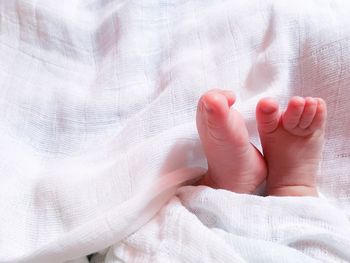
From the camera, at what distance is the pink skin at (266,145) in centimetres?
61

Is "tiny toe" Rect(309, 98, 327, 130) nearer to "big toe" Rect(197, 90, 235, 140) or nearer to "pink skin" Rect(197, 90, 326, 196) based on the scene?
"pink skin" Rect(197, 90, 326, 196)

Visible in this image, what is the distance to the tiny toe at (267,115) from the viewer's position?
624 mm

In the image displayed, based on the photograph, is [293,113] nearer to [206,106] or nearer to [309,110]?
[309,110]

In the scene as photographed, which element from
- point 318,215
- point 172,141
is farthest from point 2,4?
point 318,215

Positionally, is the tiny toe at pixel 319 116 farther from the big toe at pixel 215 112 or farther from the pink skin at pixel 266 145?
the big toe at pixel 215 112

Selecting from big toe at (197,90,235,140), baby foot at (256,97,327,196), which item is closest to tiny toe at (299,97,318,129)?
baby foot at (256,97,327,196)

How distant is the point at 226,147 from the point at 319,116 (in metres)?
0.13

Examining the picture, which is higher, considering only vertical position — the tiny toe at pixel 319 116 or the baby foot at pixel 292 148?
the tiny toe at pixel 319 116

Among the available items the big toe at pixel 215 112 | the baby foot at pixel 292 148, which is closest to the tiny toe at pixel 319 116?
the baby foot at pixel 292 148

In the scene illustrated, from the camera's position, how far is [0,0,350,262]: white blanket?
62 centimetres

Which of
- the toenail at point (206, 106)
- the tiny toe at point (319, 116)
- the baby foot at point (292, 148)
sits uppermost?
the toenail at point (206, 106)

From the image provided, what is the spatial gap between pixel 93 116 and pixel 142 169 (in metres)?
0.14

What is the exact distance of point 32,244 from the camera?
2.18 feet

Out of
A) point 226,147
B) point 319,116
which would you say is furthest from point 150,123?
point 319,116
